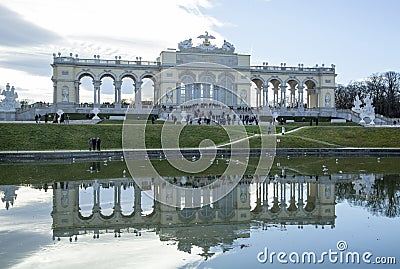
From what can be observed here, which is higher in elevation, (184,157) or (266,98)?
(266,98)

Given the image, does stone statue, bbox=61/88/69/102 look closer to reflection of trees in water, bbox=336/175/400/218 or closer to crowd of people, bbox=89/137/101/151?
crowd of people, bbox=89/137/101/151

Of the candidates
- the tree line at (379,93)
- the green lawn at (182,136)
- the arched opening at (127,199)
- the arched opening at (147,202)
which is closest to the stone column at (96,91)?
the green lawn at (182,136)

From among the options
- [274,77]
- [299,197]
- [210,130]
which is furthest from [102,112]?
[299,197]

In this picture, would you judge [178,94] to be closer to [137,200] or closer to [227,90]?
[227,90]

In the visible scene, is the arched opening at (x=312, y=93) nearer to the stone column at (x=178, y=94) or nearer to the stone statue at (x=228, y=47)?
the stone statue at (x=228, y=47)

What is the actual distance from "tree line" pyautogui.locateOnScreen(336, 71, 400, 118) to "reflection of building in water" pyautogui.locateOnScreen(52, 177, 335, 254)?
248 feet

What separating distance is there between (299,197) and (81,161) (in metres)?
17.6

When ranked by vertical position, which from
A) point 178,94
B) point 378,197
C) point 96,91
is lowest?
point 378,197

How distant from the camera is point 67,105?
66.3 meters

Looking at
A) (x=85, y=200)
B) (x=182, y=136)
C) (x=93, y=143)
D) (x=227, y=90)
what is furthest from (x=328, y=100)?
(x=85, y=200)

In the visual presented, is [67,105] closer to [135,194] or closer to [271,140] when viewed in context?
[271,140]

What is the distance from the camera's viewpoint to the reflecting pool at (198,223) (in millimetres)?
9984

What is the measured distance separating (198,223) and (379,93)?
287 feet

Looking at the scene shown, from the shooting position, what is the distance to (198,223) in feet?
41.8
